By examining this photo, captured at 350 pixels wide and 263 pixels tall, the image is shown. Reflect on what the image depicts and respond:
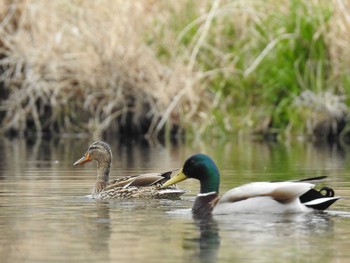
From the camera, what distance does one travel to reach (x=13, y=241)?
832cm

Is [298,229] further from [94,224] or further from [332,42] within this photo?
[332,42]

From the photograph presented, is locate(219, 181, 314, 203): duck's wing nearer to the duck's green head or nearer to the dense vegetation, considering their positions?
the duck's green head

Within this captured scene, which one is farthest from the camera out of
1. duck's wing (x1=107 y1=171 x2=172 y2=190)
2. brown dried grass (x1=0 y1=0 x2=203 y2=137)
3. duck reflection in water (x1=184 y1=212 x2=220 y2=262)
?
brown dried grass (x1=0 y1=0 x2=203 y2=137)

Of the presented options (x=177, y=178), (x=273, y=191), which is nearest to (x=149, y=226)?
(x=273, y=191)

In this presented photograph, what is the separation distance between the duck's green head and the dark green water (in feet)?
1.00

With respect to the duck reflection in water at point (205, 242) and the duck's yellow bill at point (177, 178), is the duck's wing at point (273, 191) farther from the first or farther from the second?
the duck's yellow bill at point (177, 178)

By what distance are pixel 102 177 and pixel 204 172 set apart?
2.29 m

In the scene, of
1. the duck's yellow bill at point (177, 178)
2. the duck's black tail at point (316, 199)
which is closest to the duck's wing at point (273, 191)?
the duck's black tail at point (316, 199)

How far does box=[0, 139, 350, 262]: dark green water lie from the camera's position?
7641 mm

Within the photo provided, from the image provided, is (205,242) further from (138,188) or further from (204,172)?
(138,188)

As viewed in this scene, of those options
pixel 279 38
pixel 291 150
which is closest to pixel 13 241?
pixel 291 150

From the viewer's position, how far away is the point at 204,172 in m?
10.3

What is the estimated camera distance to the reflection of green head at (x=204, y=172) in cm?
1022

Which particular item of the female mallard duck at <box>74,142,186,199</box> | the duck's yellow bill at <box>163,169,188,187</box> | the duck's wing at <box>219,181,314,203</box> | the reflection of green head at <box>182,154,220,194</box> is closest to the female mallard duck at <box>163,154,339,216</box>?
the duck's wing at <box>219,181,314,203</box>
